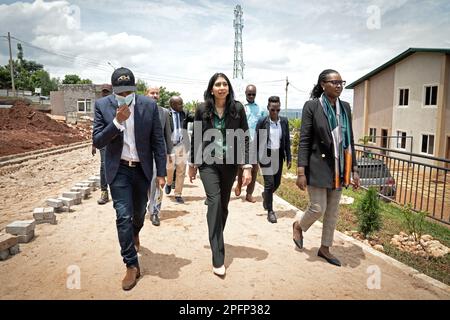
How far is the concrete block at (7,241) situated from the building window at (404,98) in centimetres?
2336

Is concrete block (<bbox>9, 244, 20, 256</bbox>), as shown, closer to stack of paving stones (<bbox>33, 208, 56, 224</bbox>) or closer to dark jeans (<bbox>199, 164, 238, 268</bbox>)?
stack of paving stones (<bbox>33, 208, 56, 224</bbox>)

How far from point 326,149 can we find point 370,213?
214cm

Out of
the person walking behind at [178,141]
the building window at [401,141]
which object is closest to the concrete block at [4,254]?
the person walking behind at [178,141]

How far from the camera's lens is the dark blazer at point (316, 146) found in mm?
3861

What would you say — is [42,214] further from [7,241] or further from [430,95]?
[430,95]

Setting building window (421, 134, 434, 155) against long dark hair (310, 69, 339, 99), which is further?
building window (421, 134, 434, 155)

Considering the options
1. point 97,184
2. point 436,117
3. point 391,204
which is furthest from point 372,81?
point 97,184

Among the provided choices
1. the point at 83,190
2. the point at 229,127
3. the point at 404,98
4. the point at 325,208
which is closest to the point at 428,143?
the point at 404,98

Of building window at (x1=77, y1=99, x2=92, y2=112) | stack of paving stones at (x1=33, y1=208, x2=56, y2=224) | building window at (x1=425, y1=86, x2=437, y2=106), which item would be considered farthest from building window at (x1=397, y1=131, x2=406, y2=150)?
building window at (x1=77, y1=99, x2=92, y2=112)

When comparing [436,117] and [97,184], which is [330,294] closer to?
[97,184]

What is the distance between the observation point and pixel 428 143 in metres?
20.5

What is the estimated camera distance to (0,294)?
10.5ft

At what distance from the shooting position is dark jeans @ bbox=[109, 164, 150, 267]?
132 inches
